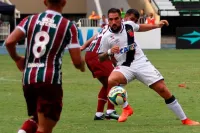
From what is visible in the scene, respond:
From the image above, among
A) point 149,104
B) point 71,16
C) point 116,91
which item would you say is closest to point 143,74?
point 116,91

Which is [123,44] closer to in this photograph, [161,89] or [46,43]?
[161,89]

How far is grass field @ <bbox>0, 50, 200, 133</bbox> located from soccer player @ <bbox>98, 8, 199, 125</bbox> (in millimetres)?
329

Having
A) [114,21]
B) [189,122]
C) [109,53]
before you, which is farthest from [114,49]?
[189,122]

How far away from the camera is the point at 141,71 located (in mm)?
11648

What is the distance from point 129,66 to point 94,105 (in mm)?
2793

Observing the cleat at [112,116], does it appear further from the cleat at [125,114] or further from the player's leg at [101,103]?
the cleat at [125,114]

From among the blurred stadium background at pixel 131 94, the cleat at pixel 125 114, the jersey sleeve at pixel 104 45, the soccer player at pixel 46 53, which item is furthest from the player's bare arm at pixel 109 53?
the soccer player at pixel 46 53

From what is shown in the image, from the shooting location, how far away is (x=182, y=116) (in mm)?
11477

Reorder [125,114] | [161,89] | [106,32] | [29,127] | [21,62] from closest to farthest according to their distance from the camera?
[21,62], [29,127], [161,89], [125,114], [106,32]

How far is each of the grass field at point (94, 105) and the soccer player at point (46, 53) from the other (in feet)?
9.75

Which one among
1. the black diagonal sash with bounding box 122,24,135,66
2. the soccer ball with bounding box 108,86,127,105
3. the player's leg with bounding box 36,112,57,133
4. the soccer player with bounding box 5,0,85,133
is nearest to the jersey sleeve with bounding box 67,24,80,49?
the soccer player with bounding box 5,0,85,133

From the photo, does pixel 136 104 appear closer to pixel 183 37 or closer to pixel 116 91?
pixel 116 91

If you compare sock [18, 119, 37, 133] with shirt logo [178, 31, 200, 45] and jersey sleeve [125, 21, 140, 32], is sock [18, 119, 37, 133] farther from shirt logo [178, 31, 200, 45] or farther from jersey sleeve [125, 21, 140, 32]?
shirt logo [178, 31, 200, 45]

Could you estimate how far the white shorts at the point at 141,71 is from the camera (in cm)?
1157
